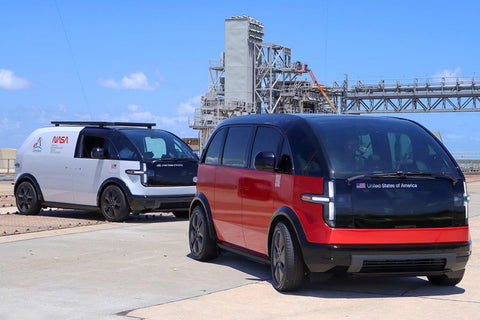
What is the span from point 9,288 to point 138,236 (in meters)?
4.98

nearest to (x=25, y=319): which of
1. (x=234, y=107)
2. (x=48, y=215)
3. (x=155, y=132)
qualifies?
(x=155, y=132)

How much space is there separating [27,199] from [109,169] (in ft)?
8.86

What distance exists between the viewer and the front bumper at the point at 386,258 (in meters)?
7.54

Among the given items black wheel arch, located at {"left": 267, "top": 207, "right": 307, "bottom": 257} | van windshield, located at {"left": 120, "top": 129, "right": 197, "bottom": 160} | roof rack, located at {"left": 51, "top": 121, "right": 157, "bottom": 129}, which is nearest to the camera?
black wheel arch, located at {"left": 267, "top": 207, "right": 307, "bottom": 257}

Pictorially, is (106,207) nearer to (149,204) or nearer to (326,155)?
(149,204)

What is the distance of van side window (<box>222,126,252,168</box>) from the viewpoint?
9.45m

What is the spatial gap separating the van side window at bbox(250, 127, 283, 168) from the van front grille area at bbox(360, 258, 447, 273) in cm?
163

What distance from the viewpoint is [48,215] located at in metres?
18.0

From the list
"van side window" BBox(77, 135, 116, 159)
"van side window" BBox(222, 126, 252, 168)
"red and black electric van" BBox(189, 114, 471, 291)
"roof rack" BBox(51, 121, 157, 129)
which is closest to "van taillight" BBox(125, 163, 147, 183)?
"van side window" BBox(77, 135, 116, 159)

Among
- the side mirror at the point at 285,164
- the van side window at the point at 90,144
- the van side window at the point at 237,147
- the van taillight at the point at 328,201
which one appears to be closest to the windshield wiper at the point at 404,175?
the van taillight at the point at 328,201

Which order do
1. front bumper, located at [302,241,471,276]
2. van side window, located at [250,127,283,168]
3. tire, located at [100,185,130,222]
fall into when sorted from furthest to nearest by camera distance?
tire, located at [100,185,130,222]
van side window, located at [250,127,283,168]
front bumper, located at [302,241,471,276]

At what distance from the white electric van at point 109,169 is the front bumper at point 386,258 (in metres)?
8.33

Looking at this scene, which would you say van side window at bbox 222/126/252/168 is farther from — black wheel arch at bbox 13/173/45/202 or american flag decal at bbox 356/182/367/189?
black wheel arch at bbox 13/173/45/202

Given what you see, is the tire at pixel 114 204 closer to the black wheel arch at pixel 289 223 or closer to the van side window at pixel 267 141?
the van side window at pixel 267 141
